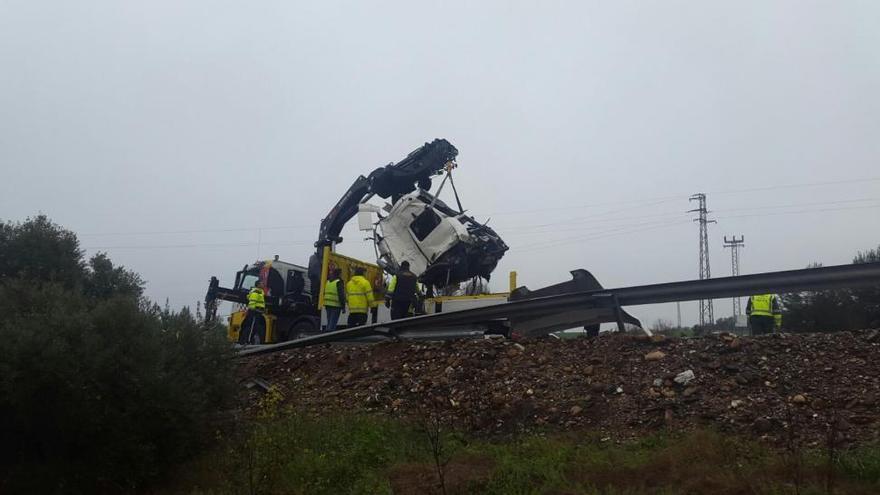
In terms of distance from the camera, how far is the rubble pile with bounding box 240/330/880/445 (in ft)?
18.5

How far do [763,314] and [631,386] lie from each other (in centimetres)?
560

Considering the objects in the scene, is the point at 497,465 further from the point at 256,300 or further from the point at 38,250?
the point at 38,250

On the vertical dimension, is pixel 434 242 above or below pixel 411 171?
below

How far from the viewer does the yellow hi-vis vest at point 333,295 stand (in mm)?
13430

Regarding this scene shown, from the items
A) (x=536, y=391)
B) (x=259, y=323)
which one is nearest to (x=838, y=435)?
(x=536, y=391)

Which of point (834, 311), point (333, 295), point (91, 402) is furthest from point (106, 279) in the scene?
point (834, 311)

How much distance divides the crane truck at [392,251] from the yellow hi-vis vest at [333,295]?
1069mm

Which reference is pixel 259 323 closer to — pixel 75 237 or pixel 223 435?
pixel 75 237

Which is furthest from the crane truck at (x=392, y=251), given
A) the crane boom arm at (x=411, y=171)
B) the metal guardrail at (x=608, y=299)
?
the metal guardrail at (x=608, y=299)

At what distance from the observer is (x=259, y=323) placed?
1623cm

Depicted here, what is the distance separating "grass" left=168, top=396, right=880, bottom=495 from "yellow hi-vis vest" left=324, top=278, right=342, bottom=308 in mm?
6572

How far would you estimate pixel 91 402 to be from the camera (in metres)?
6.04

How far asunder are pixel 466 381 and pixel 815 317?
27.6 ft

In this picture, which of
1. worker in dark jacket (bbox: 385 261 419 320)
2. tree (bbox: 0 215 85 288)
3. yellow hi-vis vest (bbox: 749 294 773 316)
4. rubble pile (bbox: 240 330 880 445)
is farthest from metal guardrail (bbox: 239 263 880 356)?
tree (bbox: 0 215 85 288)
